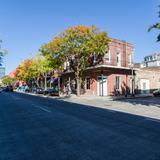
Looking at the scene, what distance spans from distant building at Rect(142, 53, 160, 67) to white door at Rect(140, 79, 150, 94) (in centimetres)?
3810

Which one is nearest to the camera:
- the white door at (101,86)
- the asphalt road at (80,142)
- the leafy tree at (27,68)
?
the asphalt road at (80,142)

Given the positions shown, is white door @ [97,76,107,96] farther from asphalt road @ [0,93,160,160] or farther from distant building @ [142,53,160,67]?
distant building @ [142,53,160,67]

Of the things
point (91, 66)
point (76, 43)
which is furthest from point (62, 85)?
point (76, 43)

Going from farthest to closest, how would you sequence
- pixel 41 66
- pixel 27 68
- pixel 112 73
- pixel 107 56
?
1. pixel 27 68
2. pixel 41 66
3. pixel 107 56
4. pixel 112 73

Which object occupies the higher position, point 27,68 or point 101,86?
point 27,68

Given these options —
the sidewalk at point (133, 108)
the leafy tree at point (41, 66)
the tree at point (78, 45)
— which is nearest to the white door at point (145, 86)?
the tree at point (78, 45)

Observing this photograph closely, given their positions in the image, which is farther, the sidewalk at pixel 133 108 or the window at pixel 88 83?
the window at pixel 88 83

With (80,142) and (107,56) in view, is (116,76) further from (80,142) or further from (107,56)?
(80,142)

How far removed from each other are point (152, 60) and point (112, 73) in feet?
179

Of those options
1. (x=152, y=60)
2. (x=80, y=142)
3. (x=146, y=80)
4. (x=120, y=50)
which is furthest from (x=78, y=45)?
(x=152, y=60)

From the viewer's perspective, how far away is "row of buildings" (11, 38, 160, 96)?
3878 cm

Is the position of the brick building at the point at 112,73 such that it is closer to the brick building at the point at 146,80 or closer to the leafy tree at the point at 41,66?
the brick building at the point at 146,80

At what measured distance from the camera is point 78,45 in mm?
34844

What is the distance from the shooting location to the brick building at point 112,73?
38.7 metres
